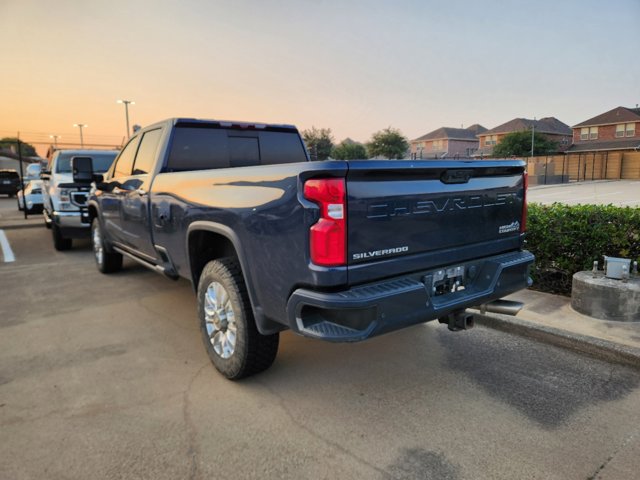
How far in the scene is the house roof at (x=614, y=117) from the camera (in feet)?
184

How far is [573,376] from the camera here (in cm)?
351

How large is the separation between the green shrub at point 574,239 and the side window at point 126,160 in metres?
4.66

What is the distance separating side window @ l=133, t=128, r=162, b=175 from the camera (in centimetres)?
477

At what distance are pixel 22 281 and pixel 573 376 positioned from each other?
6.95m

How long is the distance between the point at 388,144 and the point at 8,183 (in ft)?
186

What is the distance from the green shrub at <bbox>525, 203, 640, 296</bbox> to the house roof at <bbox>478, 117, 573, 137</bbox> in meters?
70.1

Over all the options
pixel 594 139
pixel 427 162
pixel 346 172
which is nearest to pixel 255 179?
pixel 346 172

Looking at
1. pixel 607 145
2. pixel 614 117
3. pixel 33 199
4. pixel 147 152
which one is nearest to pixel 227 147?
pixel 147 152

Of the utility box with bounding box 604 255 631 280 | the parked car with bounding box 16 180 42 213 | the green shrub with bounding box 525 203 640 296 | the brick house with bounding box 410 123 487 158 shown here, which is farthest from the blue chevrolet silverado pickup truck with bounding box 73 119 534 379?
the brick house with bounding box 410 123 487 158

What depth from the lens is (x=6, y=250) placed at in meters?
9.27

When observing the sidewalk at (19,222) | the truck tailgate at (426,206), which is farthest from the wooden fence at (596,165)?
the truck tailgate at (426,206)

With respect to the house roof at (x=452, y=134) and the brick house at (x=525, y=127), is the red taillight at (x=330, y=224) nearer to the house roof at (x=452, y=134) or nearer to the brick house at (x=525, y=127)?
the brick house at (x=525, y=127)

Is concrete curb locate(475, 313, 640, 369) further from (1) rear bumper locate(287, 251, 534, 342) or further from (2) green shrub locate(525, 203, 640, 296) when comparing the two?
(1) rear bumper locate(287, 251, 534, 342)

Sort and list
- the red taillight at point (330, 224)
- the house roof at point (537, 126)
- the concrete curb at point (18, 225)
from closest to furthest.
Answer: the red taillight at point (330, 224) < the concrete curb at point (18, 225) < the house roof at point (537, 126)
